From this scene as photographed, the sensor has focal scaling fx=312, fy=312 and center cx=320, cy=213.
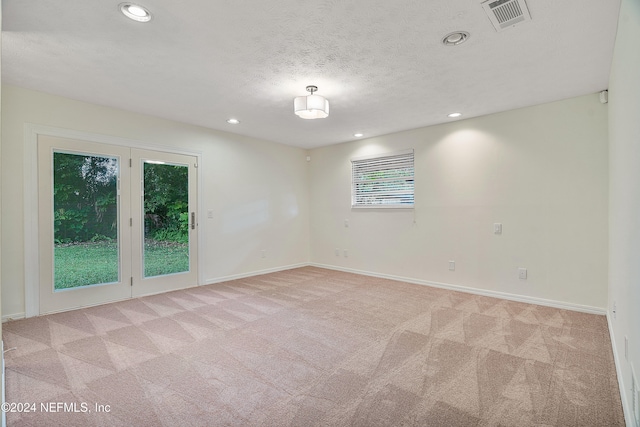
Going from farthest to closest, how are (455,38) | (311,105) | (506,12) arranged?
(311,105) < (455,38) < (506,12)

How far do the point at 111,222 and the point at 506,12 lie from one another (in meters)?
4.80

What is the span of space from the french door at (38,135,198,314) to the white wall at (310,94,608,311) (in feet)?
10.6

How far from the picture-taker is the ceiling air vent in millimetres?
2045

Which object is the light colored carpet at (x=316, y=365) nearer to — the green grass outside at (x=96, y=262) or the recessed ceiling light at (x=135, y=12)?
the green grass outside at (x=96, y=262)

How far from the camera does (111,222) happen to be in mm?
4184

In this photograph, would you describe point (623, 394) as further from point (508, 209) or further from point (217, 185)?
point (217, 185)

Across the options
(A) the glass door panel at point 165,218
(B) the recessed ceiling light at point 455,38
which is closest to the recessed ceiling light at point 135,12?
(B) the recessed ceiling light at point 455,38

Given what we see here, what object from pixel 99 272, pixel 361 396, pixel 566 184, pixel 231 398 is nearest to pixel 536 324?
pixel 566 184

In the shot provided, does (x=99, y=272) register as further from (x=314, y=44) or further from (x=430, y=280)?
(x=430, y=280)

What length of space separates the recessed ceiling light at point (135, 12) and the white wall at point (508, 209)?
414cm

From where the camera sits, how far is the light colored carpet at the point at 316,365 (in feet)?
6.27

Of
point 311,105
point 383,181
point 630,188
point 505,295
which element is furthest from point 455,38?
point 505,295

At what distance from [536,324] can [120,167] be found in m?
5.43

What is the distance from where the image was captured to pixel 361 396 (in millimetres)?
2076
